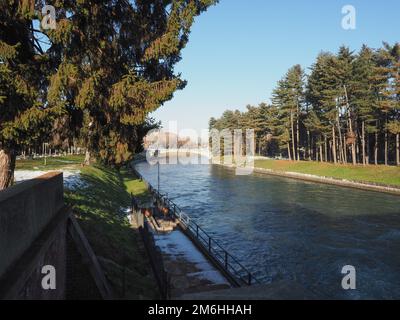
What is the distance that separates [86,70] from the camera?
13.8m

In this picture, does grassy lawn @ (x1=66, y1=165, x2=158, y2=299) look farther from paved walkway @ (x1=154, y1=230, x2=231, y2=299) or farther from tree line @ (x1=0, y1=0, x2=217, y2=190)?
tree line @ (x1=0, y1=0, x2=217, y2=190)

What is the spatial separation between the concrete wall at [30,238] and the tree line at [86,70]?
9.18ft

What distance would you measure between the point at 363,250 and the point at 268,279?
25.3 feet

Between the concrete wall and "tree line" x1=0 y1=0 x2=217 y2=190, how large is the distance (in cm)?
280

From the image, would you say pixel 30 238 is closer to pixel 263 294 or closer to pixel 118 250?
pixel 263 294

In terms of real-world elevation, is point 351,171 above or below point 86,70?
below

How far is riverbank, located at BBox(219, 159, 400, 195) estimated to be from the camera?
155 ft

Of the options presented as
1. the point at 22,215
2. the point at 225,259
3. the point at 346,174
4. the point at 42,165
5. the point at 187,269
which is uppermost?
the point at 22,215

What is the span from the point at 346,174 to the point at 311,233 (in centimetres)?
3262

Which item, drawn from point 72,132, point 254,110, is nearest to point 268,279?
point 72,132

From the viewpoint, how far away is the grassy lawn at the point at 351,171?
4893cm

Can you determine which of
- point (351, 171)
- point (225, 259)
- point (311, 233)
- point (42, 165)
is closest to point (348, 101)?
point (351, 171)
